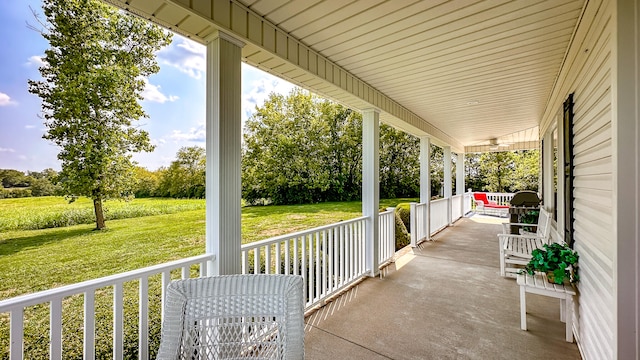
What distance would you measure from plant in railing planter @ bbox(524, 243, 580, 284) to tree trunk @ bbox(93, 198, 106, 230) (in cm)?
524

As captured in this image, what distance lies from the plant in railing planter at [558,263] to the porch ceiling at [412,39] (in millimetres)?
1940

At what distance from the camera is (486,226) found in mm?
8078

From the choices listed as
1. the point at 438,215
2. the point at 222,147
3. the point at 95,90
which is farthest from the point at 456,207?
the point at 95,90

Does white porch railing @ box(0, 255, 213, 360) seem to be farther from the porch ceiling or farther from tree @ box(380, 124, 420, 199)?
tree @ box(380, 124, 420, 199)

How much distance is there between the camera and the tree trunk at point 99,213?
3674 millimetres

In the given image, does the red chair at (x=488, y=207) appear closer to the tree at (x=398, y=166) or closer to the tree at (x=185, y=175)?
the tree at (x=398, y=166)

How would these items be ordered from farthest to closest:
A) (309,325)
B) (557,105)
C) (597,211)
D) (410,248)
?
(410,248)
(557,105)
(309,325)
(597,211)

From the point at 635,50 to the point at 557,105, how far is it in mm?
2757

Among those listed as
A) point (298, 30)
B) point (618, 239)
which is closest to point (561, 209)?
point (618, 239)

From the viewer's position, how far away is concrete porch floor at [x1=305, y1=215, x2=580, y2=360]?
7.53 ft

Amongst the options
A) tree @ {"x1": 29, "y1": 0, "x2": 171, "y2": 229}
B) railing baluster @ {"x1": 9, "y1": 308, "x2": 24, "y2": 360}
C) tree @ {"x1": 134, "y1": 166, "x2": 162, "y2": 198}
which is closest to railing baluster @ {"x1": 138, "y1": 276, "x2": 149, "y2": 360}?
railing baluster @ {"x1": 9, "y1": 308, "x2": 24, "y2": 360}

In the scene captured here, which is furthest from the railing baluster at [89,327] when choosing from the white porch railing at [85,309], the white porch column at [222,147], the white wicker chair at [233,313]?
the white porch column at [222,147]

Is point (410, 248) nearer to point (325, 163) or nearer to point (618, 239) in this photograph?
point (618, 239)

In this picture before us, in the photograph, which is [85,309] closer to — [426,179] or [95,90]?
[95,90]
